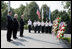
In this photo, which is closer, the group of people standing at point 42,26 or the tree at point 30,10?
the group of people standing at point 42,26

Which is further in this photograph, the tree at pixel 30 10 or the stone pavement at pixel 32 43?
the tree at pixel 30 10

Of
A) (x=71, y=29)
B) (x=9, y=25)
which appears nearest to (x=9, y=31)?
(x=9, y=25)

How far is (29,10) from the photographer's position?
2016 cm

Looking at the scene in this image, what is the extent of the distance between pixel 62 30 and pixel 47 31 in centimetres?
1056

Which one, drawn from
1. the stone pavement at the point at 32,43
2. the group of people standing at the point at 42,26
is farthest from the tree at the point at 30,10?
the stone pavement at the point at 32,43

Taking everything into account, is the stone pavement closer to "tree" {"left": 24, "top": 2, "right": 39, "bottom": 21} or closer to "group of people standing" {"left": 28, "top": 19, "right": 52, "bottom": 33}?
"group of people standing" {"left": 28, "top": 19, "right": 52, "bottom": 33}

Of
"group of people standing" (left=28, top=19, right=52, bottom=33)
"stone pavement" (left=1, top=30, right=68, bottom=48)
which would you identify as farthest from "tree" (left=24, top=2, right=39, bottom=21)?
"stone pavement" (left=1, top=30, right=68, bottom=48)

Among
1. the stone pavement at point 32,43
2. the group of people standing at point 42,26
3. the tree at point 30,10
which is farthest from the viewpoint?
the tree at point 30,10

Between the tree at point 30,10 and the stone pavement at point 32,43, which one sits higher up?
the tree at point 30,10

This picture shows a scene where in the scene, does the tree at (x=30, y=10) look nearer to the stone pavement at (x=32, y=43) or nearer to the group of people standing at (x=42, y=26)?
the group of people standing at (x=42, y=26)

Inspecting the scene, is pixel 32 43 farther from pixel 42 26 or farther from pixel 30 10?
pixel 30 10

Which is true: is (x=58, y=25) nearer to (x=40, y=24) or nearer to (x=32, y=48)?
(x=32, y=48)

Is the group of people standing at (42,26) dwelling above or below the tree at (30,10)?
below

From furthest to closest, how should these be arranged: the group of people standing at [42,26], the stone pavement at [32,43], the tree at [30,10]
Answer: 1. the tree at [30,10]
2. the group of people standing at [42,26]
3. the stone pavement at [32,43]
